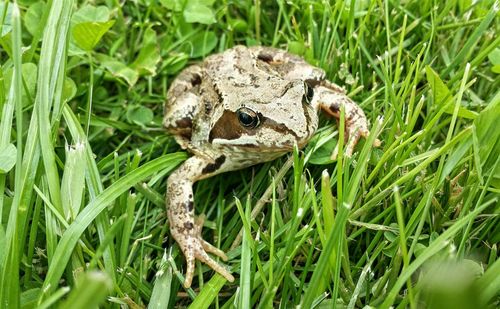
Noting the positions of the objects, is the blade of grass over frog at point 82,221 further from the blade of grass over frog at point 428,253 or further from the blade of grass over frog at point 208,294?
the blade of grass over frog at point 428,253

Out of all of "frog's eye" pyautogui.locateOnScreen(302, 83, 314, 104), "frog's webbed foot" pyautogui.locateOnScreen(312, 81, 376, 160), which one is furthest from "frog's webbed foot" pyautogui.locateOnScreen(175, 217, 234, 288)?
"frog's eye" pyautogui.locateOnScreen(302, 83, 314, 104)

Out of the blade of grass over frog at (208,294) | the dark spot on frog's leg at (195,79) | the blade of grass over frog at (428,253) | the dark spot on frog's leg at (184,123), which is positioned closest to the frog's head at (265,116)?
the dark spot on frog's leg at (184,123)

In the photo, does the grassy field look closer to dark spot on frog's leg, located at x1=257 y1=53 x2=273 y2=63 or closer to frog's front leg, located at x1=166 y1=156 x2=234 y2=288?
frog's front leg, located at x1=166 y1=156 x2=234 y2=288

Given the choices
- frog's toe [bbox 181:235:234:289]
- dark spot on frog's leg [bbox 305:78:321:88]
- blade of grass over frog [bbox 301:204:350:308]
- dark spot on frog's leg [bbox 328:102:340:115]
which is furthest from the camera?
dark spot on frog's leg [bbox 305:78:321:88]

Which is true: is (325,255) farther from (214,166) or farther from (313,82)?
(313,82)

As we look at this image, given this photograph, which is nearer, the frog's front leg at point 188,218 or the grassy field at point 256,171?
the grassy field at point 256,171

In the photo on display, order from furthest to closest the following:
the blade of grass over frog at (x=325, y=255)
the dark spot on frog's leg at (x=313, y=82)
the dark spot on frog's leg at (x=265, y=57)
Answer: the dark spot on frog's leg at (x=265, y=57)
the dark spot on frog's leg at (x=313, y=82)
the blade of grass over frog at (x=325, y=255)
